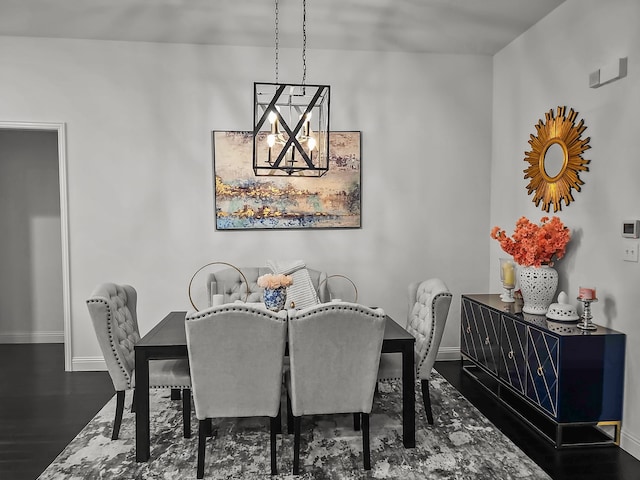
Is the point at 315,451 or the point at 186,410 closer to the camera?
the point at 315,451

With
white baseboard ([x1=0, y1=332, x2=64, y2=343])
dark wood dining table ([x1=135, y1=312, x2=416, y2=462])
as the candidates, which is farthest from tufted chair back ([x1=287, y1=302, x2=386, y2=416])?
white baseboard ([x1=0, y1=332, x2=64, y2=343])

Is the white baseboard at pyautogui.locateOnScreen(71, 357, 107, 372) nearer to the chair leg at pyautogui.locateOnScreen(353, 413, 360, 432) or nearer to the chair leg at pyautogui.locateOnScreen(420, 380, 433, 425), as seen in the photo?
the chair leg at pyautogui.locateOnScreen(353, 413, 360, 432)

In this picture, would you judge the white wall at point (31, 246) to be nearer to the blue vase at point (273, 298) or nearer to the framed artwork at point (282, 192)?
the framed artwork at point (282, 192)

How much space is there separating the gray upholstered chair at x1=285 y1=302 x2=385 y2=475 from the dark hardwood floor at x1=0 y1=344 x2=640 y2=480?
1103mm

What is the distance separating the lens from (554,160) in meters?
3.41

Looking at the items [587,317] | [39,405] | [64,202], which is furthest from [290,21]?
[39,405]

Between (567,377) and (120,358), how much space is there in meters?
2.56

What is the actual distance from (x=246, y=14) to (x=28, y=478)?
3259 mm

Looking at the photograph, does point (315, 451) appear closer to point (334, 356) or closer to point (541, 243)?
point (334, 356)

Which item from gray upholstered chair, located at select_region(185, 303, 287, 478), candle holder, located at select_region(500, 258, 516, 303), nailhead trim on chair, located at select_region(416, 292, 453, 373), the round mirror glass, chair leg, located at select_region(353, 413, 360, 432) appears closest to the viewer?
gray upholstered chair, located at select_region(185, 303, 287, 478)

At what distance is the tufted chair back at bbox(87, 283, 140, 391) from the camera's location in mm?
2549

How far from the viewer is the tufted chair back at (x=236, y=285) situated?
3680 mm

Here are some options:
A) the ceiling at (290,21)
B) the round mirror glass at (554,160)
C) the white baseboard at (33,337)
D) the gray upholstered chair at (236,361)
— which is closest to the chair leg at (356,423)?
the gray upholstered chair at (236,361)

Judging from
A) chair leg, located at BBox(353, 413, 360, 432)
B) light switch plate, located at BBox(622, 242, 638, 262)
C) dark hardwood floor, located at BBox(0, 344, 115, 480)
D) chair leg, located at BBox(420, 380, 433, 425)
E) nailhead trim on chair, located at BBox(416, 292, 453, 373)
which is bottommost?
dark hardwood floor, located at BBox(0, 344, 115, 480)
